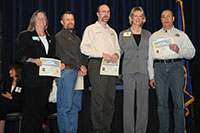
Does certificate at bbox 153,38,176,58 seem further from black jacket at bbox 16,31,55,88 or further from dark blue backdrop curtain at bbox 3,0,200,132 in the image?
dark blue backdrop curtain at bbox 3,0,200,132

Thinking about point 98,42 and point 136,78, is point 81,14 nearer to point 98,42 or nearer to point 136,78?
point 98,42

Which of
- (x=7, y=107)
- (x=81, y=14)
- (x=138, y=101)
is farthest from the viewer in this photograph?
(x=81, y=14)

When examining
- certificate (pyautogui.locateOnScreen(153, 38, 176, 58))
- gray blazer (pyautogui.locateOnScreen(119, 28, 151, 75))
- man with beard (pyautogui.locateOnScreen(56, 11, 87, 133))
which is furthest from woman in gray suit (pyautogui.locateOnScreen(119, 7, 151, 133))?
man with beard (pyautogui.locateOnScreen(56, 11, 87, 133))

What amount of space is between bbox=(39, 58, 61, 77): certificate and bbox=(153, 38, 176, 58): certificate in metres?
1.42

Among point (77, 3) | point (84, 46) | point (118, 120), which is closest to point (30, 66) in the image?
point (84, 46)

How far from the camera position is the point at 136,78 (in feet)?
10.1

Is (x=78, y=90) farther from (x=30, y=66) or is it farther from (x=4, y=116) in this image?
(x=4, y=116)

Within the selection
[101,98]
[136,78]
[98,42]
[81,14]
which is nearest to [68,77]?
[101,98]

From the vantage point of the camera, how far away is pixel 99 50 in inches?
120

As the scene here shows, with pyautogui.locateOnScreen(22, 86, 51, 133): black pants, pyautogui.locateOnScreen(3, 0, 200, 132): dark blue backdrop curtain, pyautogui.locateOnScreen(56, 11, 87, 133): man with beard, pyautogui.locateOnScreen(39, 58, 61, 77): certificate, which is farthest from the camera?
pyautogui.locateOnScreen(3, 0, 200, 132): dark blue backdrop curtain

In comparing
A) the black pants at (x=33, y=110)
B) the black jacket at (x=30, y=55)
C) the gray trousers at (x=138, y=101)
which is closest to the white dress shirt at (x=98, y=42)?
the gray trousers at (x=138, y=101)

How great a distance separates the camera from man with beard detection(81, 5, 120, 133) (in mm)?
2932

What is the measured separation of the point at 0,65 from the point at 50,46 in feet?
7.74

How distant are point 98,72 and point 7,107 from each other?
1.72 m
